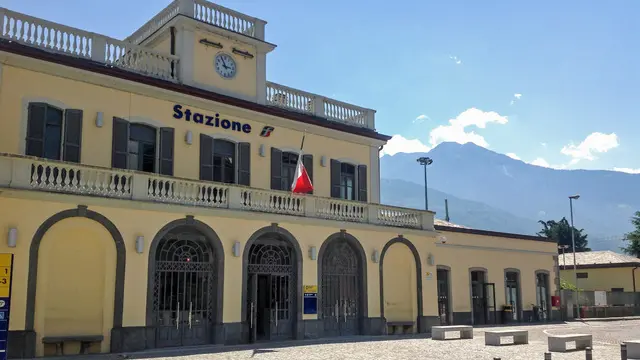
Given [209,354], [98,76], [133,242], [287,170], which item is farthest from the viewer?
[287,170]

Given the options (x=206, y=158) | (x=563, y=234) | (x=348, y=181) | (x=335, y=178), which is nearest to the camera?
(x=206, y=158)

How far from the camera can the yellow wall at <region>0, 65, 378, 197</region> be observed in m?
18.1

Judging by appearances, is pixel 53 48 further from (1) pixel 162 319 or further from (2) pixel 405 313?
(2) pixel 405 313

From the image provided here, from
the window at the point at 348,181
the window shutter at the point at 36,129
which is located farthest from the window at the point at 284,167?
the window shutter at the point at 36,129

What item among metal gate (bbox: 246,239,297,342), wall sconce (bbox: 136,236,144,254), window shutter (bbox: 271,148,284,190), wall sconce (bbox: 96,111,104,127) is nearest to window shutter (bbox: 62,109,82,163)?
wall sconce (bbox: 96,111,104,127)

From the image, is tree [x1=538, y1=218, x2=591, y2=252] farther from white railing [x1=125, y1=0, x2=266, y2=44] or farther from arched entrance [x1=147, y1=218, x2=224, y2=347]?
arched entrance [x1=147, y1=218, x2=224, y2=347]

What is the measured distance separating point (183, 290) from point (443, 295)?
14.7 metres

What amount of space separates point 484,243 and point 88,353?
2091cm

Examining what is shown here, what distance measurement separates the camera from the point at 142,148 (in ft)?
68.0

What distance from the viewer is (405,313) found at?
26.0 meters

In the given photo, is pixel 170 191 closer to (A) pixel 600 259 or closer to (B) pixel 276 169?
(B) pixel 276 169

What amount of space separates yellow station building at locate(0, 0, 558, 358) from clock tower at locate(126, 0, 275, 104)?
5cm

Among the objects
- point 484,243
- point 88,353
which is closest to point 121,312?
point 88,353

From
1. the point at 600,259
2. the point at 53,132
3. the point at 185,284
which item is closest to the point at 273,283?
the point at 185,284
